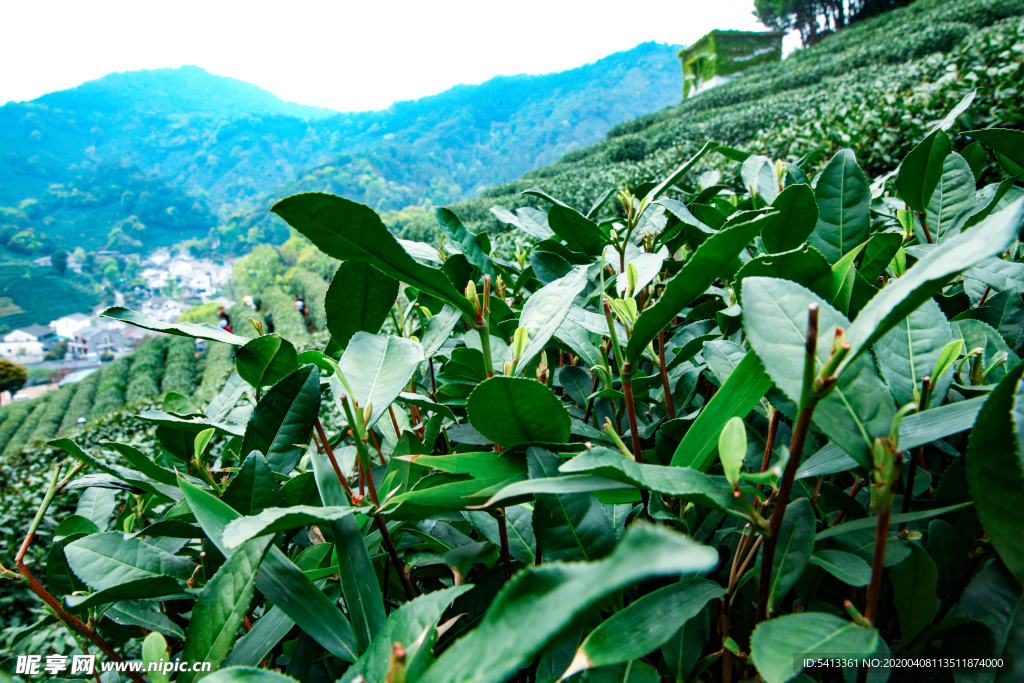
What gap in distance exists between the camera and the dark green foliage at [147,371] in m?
12.3

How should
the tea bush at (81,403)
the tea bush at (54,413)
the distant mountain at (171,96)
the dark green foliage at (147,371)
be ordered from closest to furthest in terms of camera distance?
the tea bush at (54,413) → the tea bush at (81,403) → the dark green foliage at (147,371) → the distant mountain at (171,96)

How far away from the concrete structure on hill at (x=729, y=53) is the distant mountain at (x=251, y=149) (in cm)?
2572

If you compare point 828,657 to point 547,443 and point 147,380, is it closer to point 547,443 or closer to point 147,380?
point 547,443

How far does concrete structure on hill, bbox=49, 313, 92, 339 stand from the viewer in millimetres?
35312

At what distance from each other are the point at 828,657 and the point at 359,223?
45 cm

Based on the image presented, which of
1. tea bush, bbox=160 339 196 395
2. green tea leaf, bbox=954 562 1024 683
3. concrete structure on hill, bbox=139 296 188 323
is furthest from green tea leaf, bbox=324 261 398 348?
concrete structure on hill, bbox=139 296 188 323

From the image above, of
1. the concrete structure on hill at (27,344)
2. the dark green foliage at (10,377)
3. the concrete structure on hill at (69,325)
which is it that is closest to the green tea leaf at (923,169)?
the dark green foliage at (10,377)

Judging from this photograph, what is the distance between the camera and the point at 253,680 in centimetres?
34

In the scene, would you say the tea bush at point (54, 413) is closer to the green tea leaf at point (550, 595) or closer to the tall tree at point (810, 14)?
the green tea leaf at point (550, 595)

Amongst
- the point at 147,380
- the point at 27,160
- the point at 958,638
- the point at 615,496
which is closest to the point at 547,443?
the point at 615,496

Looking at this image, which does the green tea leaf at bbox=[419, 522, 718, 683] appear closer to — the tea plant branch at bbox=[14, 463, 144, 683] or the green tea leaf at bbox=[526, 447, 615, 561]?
the green tea leaf at bbox=[526, 447, 615, 561]

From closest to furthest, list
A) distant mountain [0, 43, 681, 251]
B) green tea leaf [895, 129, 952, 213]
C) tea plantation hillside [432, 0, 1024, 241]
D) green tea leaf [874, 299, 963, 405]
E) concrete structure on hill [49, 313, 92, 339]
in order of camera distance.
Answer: green tea leaf [874, 299, 963, 405], green tea leaf [895, 129, 952, 213], tea plantation hillside [432, 0, 1024, 241], concrete structure on hill [49, 313, 92, 339], distant mountain [0, 43, 681, 251]

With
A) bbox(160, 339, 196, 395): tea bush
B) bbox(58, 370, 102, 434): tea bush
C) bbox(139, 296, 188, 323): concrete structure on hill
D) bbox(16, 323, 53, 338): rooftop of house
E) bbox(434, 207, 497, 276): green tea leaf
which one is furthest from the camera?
bbox(139, 296, 188, 323): concrete structure on hill

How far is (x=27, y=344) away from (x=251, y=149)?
4534cm
